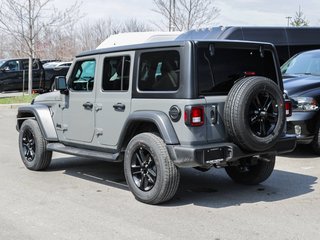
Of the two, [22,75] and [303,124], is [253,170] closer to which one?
[303,124]

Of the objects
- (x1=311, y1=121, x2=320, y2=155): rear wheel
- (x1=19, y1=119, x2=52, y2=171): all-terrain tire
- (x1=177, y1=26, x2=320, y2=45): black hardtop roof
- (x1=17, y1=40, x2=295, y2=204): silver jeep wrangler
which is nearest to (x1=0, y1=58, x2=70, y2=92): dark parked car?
(x1=177, y1=26, x2=320, y2=45): black hardtop roof

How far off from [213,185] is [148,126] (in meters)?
1.40

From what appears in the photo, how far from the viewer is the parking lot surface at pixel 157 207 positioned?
485 centimetres

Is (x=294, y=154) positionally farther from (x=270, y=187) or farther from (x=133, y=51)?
(x=133, y=51)

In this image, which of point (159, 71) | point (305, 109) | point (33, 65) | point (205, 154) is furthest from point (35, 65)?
point (205, 154)

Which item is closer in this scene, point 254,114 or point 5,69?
point 254,114

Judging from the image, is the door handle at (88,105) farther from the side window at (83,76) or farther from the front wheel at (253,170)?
the front wheel at (253,170)

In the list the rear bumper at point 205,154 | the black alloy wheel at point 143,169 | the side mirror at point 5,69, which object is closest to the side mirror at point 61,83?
the black alloy wheel at point 143,169

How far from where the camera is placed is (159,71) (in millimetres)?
5832

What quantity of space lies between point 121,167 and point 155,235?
334cm

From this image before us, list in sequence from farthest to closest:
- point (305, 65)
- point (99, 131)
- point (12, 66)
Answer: point (12, 66), point (305, 65), point (99, 131)

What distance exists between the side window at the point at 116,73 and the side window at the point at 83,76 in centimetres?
32

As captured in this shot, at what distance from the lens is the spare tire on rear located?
5.44 meters

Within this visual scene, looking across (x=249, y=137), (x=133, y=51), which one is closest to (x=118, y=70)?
(x=133, y=51)
